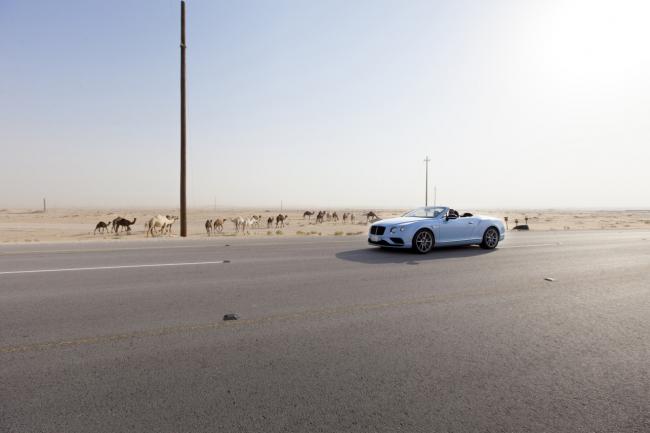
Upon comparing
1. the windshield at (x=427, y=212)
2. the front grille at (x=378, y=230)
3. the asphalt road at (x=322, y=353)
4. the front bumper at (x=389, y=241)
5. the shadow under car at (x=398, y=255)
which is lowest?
the asphalt road at (x=322, y=353)

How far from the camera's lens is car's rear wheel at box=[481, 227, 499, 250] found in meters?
13.0

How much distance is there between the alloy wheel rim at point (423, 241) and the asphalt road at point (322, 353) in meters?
3.76

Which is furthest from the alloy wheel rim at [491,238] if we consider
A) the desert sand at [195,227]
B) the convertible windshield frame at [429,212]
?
the desert sand at [195,227]

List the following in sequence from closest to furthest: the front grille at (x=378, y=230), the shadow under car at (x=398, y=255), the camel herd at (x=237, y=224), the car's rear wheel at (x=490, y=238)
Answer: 1. the shadow under car at (x=398, y=255)
2. the front grille at (x=378, y=230)
3. the car's rear wheel at (x=490, y=238)
4. the camel herd at (x=237, y=224)

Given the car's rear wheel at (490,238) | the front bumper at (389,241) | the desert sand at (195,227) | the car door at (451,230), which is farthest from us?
the desert sand at (195,227)

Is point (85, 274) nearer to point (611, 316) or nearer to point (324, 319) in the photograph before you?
point (324, 319)

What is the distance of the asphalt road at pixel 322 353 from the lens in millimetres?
2648

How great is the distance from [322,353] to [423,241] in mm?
8525

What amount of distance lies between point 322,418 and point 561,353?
9.38 ft

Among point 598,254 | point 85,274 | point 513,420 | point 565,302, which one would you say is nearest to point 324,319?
point 513,420

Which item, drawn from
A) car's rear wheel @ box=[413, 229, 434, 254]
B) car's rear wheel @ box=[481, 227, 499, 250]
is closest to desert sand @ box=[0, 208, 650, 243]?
car's rear wheel @ box=[481, 227, 499, 250]

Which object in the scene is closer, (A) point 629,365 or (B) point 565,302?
(A) point 629,365

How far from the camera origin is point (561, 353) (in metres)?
3.83

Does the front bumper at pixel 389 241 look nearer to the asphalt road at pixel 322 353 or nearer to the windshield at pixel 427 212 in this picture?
the windshield at pixel 427 212
